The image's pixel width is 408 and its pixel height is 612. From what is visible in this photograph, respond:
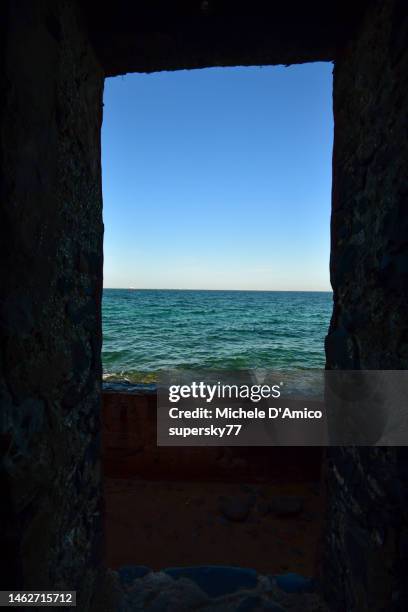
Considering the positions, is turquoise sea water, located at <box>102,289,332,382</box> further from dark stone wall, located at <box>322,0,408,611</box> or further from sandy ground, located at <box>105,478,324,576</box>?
dark stone wall, located at <box>322,0,408,611</box>

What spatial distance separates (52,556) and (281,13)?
2.51m

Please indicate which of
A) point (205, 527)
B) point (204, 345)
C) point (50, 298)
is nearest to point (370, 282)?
point (50, 298)

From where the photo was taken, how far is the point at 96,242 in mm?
1751

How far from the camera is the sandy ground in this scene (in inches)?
139

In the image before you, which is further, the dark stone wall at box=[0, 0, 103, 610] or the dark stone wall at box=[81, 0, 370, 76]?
the dark stone wall at box=[81, 0, 370, 76]

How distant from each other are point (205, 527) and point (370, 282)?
12.5 ft

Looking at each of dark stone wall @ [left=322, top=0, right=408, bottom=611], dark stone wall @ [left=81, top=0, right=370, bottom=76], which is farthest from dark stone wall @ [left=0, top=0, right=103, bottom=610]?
dark stone wall @ [left=322, top=0, right=408, bottom=611]

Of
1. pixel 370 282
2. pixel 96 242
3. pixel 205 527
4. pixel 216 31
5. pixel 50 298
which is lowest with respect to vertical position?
pixel 205 527

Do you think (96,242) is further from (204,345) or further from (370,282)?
(204,345)

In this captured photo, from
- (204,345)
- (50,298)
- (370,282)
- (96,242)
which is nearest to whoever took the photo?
(50,298)

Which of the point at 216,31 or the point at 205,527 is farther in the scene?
the point at 205,527

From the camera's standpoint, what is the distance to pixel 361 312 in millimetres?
1533

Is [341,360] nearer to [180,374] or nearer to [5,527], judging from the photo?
[5,527]

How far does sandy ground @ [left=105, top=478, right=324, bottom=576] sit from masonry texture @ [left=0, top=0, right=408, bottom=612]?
2.08 m
